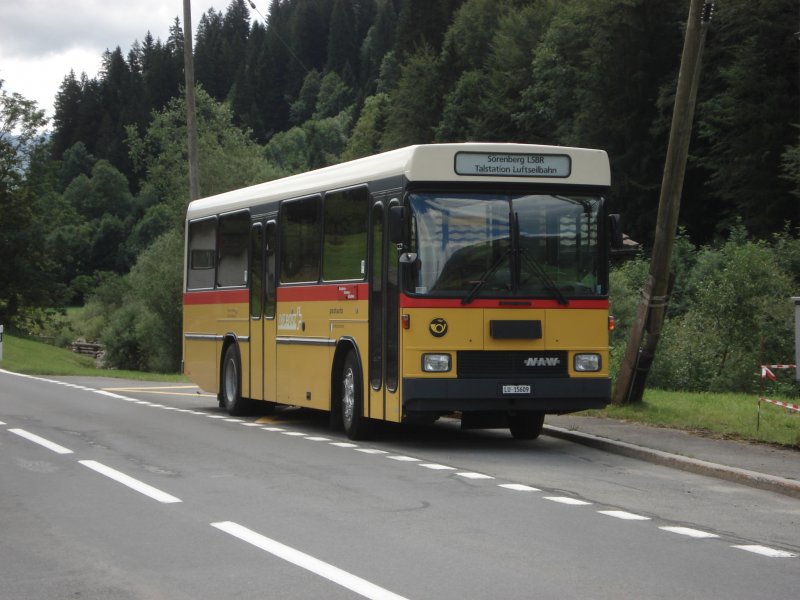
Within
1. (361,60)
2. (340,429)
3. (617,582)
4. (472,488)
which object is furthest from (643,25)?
(361,60)

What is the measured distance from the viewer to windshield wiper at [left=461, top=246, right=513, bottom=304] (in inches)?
628

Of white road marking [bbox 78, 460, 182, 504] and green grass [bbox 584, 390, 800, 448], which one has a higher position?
green grass [bbox 584, 390, 800, 448]

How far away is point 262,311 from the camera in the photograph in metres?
21.0

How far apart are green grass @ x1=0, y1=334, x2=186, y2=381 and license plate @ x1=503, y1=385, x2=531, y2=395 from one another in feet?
77.9

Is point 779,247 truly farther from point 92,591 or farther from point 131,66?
point 131,66

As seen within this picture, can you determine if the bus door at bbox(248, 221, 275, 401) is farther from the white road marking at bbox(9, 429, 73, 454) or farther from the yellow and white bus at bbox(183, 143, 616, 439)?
the white road marking at bbox(9, 429, 73, 454)

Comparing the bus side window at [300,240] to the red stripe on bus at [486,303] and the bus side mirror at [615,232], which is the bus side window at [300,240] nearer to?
the red stripe on bus at [486,303]

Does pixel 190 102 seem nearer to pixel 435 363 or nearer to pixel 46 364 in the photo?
→ pixel 46 364

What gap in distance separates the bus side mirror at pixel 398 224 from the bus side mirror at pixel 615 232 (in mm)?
2364

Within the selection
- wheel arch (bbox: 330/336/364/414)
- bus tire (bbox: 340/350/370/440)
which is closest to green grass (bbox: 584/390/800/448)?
bus tire (bbox: 340/350/370/440)

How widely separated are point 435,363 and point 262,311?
560cm

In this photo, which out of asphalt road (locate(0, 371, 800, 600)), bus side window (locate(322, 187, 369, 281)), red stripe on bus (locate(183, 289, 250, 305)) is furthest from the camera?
red stripe on bus (locate(183, 289, 250, 305))

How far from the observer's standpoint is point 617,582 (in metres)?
8.21

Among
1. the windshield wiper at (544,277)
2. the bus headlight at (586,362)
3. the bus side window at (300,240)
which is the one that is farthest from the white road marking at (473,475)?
the bus side window at (300,240)
